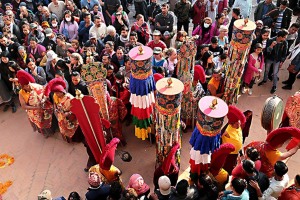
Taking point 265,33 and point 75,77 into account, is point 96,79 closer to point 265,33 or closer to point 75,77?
point 75,77

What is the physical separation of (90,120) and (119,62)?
7.00 ft

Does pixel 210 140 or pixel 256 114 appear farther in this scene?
pixel 256 114

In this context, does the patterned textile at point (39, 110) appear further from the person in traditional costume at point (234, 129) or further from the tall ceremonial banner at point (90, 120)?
the person in traditional costume at point (234, 129)

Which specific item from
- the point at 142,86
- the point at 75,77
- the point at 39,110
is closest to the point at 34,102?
the point at 39,110

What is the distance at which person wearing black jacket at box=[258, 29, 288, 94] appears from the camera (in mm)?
6504

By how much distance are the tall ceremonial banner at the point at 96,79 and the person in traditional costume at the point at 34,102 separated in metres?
1.40

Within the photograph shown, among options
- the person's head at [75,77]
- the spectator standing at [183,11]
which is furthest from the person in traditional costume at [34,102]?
the spectator standing at [183,11]

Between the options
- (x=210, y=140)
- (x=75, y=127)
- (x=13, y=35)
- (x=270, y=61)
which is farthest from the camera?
(x=13, y=35)

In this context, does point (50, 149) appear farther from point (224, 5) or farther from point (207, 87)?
point (224, 5)

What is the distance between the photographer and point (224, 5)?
862cm

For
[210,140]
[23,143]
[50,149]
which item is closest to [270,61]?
[210,140]

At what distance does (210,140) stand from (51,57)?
12.7 ft

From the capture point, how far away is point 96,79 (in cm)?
488

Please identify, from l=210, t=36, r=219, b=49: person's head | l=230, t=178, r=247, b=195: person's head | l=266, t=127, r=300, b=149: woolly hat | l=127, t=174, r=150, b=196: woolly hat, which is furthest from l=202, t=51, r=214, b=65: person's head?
l=230, t=178, r=247, b=195: person's head
